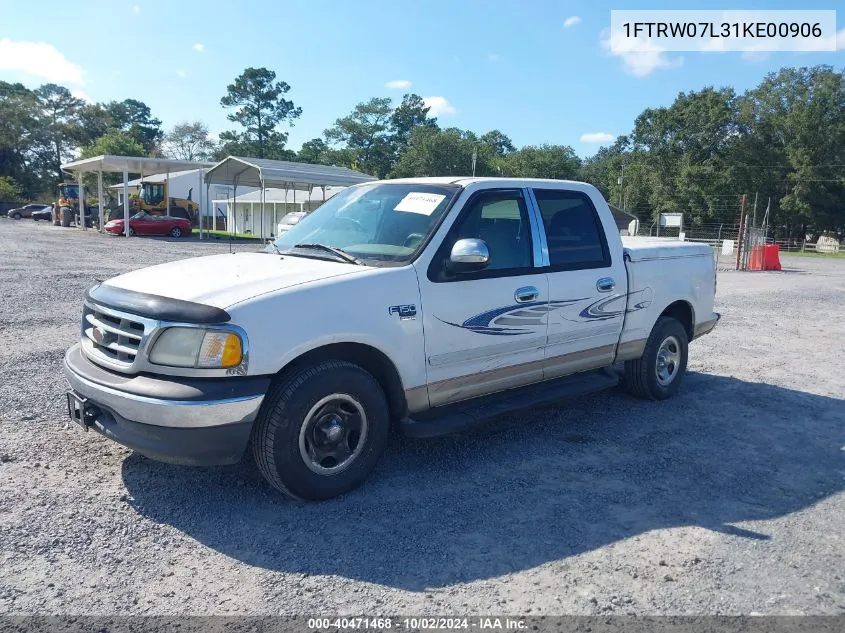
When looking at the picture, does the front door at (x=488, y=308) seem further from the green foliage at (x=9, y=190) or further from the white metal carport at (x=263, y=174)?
the green foliage at (x=9, y=190)

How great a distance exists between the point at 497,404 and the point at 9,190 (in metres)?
80.4

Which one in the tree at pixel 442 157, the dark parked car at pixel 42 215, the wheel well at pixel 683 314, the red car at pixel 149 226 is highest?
the tree at pixel 442 157

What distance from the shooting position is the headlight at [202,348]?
359cm

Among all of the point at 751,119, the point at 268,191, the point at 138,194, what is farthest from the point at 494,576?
the point at 751,119

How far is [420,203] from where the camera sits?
486 centimetres

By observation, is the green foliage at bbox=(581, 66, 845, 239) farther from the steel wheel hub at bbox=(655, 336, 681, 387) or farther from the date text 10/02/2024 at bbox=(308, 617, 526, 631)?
the date text 10/02/2024 at bbox=(308, 617, 526, 631)

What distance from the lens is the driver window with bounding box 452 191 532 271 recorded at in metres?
4.79

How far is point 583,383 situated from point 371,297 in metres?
2.40

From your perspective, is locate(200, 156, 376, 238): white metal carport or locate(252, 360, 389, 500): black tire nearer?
locate(252, 360, 389, 500): black tire

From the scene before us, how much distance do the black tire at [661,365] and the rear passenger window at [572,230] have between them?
1155 millimetres

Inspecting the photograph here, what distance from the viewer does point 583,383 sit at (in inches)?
224

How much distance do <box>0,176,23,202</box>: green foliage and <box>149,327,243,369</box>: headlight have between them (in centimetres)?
7984

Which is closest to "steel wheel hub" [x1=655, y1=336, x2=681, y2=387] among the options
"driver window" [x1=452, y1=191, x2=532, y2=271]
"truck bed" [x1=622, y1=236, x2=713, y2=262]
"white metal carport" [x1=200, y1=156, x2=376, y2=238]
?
"truck bed" [x1=622, y1=236, x2=713, y2=262]

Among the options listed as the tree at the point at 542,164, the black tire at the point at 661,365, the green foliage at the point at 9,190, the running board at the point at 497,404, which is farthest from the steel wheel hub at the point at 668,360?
the green foliage at the point at 9,190
